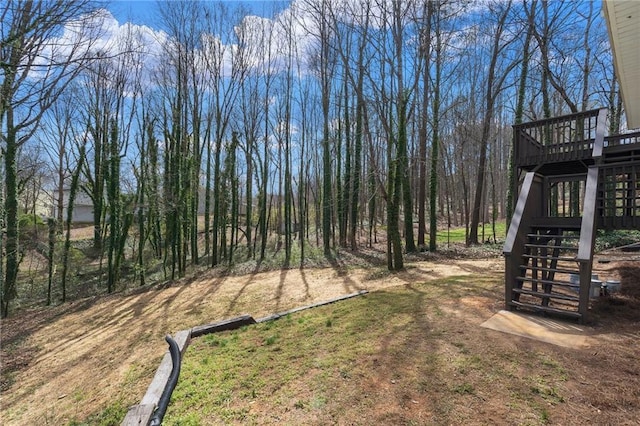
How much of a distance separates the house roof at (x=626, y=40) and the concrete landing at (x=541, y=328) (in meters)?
3.72

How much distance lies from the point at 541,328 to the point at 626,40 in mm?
4213

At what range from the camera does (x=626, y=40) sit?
440cm

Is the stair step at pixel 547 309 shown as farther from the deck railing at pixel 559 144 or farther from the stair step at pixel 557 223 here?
the deck railing at pixel 559 144

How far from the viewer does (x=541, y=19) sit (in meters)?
10.7

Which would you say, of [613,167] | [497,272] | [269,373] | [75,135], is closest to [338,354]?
[269,373]

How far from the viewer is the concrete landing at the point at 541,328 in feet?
10.2

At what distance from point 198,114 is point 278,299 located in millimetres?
8507

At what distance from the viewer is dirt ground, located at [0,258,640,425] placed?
9.98 feet

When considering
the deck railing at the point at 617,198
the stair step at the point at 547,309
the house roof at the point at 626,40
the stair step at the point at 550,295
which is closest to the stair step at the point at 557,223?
the deck railing at the point at 617,198

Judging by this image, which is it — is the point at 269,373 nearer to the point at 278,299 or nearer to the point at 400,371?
the point at 400,371

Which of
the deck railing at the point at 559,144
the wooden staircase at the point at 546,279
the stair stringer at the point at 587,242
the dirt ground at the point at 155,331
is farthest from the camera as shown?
the deck railing at the point at 559,144

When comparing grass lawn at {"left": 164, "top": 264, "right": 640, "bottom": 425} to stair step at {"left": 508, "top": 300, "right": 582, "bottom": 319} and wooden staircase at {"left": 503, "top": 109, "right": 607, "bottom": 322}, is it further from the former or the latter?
wooden staircase at {"left": 503, "top": 109, "right": 607, "bottom": 322}

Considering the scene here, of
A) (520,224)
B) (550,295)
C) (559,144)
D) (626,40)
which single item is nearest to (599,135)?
(559,144)

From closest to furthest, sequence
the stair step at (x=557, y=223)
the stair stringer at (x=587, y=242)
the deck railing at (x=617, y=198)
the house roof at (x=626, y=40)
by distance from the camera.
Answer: the stair stringer at (x=587, y=242)
the house roof at (x=626, y=40)
the deck railing at (x=617, y=198)
the stair step at (x=557, y=223)
